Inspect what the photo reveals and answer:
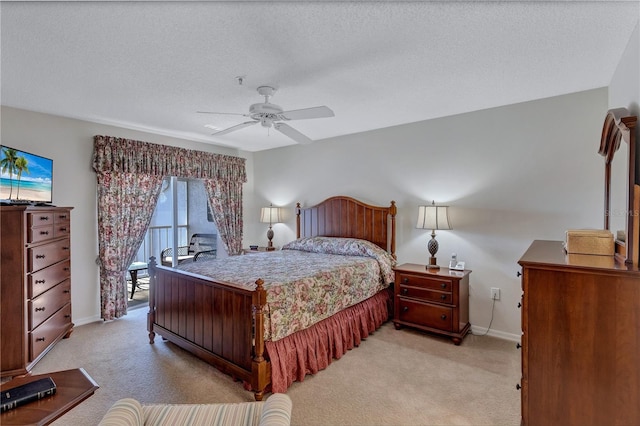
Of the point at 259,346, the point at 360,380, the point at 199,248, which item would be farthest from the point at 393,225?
the point at 199,248

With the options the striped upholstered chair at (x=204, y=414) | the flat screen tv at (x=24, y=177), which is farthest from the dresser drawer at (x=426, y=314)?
the flat screen tv at (x=24, y=177)

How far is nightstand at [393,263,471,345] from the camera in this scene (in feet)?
10.7

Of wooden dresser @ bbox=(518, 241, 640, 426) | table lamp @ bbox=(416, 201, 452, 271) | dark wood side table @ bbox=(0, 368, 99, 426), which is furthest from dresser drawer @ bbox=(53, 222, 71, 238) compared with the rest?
wooden dresser @ bbox=(518, 241, 640, 426)

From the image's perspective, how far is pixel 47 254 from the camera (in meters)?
3.04

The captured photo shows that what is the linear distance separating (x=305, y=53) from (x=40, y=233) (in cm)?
292

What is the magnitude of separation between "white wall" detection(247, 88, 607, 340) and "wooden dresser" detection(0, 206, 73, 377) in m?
3.53

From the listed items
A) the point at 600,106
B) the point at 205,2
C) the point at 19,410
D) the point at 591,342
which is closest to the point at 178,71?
the point at 205,2

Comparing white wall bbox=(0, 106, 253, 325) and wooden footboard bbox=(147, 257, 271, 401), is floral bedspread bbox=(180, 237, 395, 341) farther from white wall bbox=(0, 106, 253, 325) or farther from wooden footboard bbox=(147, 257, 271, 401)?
white wall bbox=(0, 106, 253, 325)

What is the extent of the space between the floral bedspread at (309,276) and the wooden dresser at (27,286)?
4.11 feet

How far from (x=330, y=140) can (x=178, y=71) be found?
8.77 feet

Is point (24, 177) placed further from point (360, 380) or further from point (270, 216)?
point (360, 380)

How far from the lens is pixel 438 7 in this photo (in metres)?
1.72

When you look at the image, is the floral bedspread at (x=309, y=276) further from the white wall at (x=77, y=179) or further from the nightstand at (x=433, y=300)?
the white wall at (x=77, y=179)

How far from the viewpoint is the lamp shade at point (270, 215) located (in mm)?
5270
